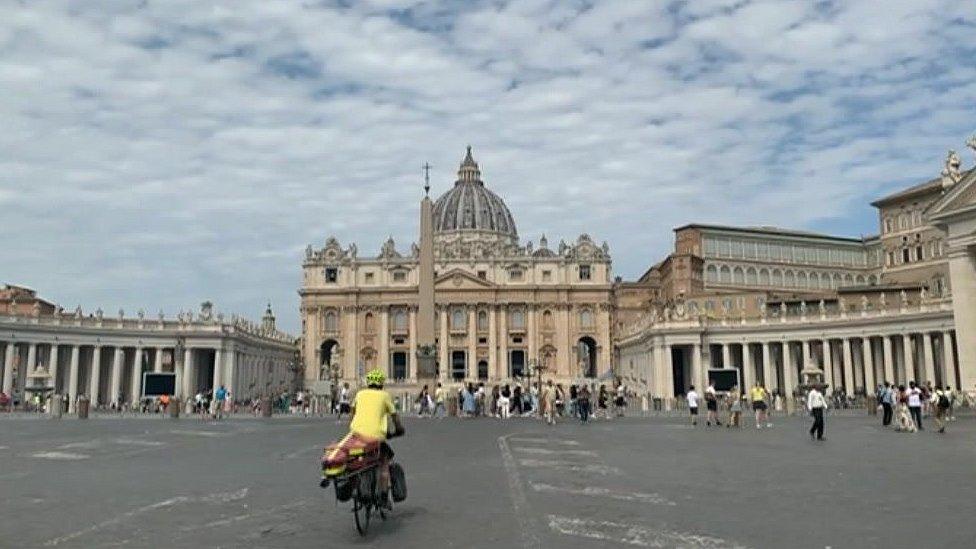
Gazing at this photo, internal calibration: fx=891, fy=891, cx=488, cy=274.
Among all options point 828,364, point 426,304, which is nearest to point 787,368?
point 828,364

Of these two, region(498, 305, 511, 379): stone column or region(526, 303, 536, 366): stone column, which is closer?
region(526, 303, 536, 366): stone column

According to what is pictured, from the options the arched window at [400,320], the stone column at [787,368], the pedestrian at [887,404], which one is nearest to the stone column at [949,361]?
the stone column at [787,368]

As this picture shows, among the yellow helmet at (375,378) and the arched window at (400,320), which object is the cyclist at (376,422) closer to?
the yellow helmet at (375,378)

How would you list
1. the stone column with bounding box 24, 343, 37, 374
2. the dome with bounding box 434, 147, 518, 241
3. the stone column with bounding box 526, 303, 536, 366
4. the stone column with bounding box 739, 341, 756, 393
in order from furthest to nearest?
the dome with bounding box 434, 147, 518, 241, the stone column with bounding box 526, 303, 536, 366, the stone column with bounding box 739, 341, 756, 393, the stone column with bounding box 24, 343, 37, 374

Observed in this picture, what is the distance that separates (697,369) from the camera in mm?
76562

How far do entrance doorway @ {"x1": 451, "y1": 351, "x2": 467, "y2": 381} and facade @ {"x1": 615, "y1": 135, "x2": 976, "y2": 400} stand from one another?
1970 centimetres

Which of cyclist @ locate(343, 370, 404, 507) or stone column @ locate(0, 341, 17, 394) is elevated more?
stone column @ locate(0, 341, 17, 394)

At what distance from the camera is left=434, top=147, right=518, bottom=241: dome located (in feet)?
442

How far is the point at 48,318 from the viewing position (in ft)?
234

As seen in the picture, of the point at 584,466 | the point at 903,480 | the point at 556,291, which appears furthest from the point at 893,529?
the point at 556,291

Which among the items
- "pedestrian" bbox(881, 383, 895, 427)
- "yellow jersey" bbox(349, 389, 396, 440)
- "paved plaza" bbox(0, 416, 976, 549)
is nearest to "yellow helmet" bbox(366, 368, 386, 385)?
"yellow jersey" bbox(349, 389, 396, 440)

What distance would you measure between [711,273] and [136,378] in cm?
Answer: 5824

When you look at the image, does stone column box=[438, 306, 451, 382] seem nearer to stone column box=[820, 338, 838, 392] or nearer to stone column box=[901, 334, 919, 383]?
stone column box=[820, 338, 838, 392]

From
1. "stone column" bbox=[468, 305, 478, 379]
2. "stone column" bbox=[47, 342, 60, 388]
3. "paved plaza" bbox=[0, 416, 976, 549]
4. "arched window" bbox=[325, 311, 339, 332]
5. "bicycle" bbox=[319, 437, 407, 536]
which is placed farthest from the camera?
"arched window" bbox=[325, 311, 339, 332]
